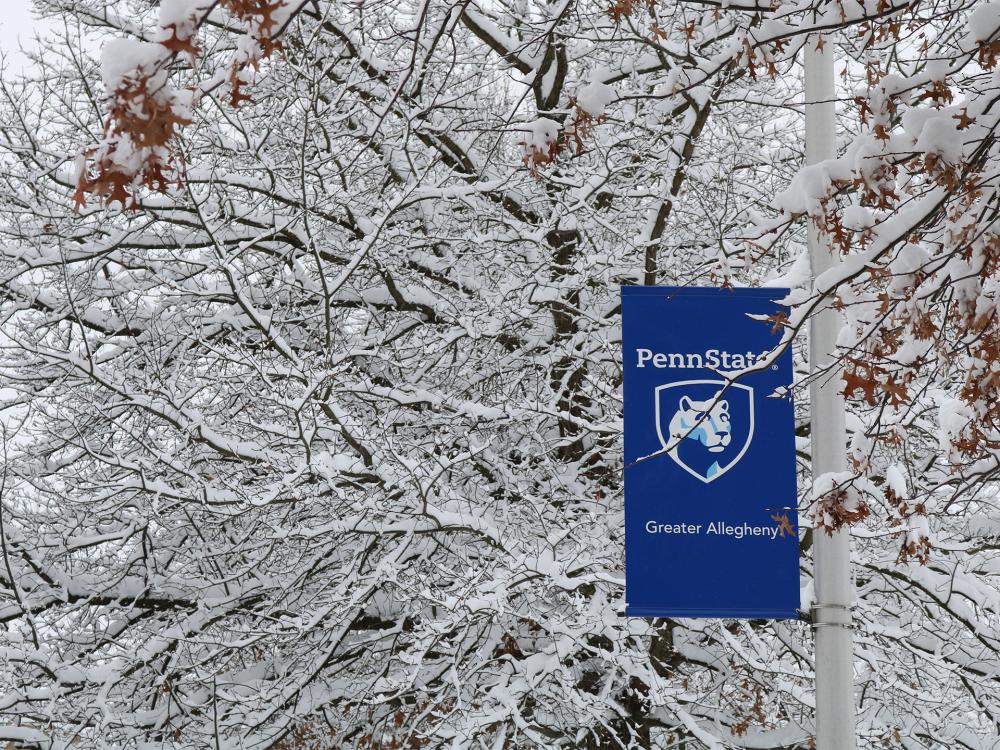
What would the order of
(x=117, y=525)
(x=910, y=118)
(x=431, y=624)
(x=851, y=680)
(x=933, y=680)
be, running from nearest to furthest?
(x=910, y=118) → (x=851, y=680) → (x=431, y=624) → (x=933, y=680) → (x=117, y=525)

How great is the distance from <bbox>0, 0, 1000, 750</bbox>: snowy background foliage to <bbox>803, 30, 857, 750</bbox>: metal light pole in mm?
1038

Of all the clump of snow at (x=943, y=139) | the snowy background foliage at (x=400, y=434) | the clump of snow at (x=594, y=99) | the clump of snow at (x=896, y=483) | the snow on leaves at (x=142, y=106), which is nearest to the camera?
the snow on leaves at (x=142, y=106)

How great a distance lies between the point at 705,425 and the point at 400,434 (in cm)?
393

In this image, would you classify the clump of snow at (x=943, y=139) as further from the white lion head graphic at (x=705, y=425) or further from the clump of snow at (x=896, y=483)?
the white lion head graphic at (x=705, y=425)

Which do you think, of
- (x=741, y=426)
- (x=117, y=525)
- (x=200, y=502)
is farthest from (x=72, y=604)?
(x=741, y=426)

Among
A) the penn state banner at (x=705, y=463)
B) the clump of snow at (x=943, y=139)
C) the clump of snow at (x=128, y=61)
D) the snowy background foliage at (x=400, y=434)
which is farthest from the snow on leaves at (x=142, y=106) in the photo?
the snowy background foliage at (x=400, y=434)

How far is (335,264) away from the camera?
361 inches

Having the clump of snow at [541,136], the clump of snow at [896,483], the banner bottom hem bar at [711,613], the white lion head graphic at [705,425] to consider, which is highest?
the clump of snow at [541,136]

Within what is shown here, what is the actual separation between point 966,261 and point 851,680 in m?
2.23

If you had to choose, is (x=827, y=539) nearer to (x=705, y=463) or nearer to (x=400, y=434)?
(x=705, y=463)

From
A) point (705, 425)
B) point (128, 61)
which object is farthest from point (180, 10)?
point (705, 425)

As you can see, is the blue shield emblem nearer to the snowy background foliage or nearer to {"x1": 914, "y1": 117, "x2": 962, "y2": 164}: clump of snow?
the snowy background foliage

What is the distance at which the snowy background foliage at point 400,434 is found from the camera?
7414mm

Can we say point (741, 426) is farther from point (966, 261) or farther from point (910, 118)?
point (910, 118)
